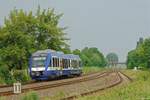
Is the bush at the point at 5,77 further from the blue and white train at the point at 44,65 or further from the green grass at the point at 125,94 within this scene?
the green grass at the point at 125,94

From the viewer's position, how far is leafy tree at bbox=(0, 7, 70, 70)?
60562mm

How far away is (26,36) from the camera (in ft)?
207

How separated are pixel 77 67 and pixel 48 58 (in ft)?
49.6

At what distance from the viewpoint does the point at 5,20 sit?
66500 mm

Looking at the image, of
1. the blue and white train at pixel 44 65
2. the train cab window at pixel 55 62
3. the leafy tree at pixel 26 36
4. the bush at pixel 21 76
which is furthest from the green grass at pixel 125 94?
the leafy tree at pixel 26 36

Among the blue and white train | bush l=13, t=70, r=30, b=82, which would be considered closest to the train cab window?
the blue and white train

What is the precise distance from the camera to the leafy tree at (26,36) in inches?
2384

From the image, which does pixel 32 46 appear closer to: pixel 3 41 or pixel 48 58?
pixel 3 41

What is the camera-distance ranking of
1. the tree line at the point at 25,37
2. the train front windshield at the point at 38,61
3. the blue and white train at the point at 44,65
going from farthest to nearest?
the tree line at the point at 25,37
the train front windshield at the point at 38,61
the blue and white train at the point at 44,65

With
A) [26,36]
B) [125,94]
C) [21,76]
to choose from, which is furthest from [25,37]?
[125,94]

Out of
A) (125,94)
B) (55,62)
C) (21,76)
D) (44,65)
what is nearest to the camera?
A: (125,94)

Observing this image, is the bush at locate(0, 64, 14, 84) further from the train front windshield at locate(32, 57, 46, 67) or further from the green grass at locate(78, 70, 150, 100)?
the green grass at locate(78, 70, 150, 100)

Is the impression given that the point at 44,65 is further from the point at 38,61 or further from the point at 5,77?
the point at 5,77

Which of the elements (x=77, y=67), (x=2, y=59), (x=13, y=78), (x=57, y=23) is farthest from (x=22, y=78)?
(x=57, y=23)
